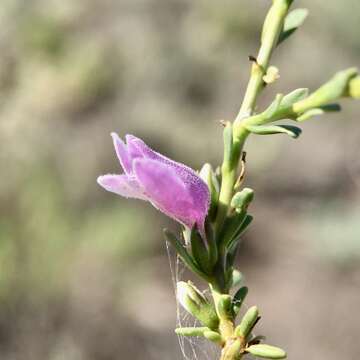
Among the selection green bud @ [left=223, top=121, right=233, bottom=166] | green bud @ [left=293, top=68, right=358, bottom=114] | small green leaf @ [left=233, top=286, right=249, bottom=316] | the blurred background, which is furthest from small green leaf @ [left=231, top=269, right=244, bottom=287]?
the blurred background

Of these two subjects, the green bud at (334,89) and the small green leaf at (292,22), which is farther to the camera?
the small green leaf at (292,22)

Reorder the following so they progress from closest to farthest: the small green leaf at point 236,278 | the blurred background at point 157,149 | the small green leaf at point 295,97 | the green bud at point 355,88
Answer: the green bud at point 355,88 → the small green leaf at point 295,97 → the small green leaf at point 236,278 → the blurred background at point 157,149

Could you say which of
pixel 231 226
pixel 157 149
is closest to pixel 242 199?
pixel 231 226

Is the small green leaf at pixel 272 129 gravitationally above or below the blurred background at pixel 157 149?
below

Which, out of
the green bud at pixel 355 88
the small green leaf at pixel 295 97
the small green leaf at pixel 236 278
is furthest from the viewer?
the small green leaf at pixel 236 278

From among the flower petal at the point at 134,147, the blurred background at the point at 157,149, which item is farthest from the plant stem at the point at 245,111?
the blurred background at the point at 157,149

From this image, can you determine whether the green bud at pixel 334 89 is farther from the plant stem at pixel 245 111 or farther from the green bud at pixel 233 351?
the green bud at pixel 233 351

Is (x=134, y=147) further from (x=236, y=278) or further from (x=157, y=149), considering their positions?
(x=157, y=149)
